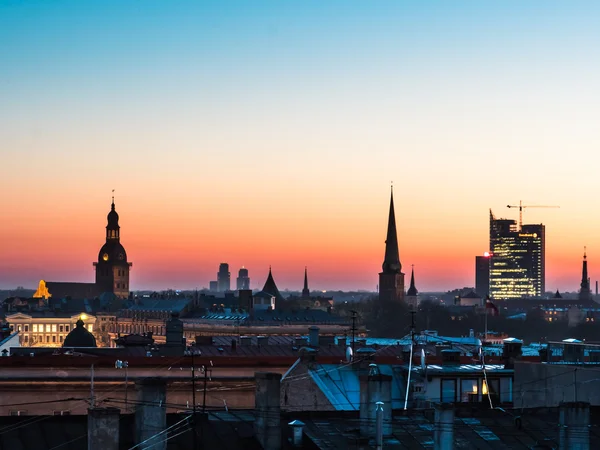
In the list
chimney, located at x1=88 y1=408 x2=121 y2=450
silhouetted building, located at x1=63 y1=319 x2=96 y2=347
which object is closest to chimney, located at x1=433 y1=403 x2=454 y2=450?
chimney, located at x1=88 y1=408 x2=121 y2=450

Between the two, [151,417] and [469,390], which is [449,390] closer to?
[469,390]

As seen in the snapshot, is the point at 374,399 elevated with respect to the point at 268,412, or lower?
elevated

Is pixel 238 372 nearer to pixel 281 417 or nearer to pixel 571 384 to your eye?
pixel 571 384

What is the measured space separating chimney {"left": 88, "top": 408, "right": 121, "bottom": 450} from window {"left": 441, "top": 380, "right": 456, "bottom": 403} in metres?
22.2

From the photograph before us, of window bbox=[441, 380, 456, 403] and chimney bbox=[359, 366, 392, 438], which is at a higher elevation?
chimney bbox=[359, 366, 392, 438]

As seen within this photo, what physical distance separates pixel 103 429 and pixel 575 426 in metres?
9.97

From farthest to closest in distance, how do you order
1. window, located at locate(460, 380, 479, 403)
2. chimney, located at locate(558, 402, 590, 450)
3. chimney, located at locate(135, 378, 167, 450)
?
window, located at locate(460, 380, 479, 403)
chimney, located at locate(558, 402, 590, 450)
chimney, located at locate(135, 378, 167, 450)

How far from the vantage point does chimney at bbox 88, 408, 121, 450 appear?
27.6 meters

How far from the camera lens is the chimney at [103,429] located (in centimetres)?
2758

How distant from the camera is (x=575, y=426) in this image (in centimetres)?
3056

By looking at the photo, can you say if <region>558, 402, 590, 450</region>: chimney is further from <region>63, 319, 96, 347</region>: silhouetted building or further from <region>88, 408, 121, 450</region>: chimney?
<region>63, 319, 96, 347</region>: silhouetted building

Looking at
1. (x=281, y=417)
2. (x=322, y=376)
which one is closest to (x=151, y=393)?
(x=281, y=417)

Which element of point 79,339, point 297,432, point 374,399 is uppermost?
point 374,399

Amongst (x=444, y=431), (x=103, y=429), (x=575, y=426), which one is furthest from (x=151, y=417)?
(x=575, y=426)
